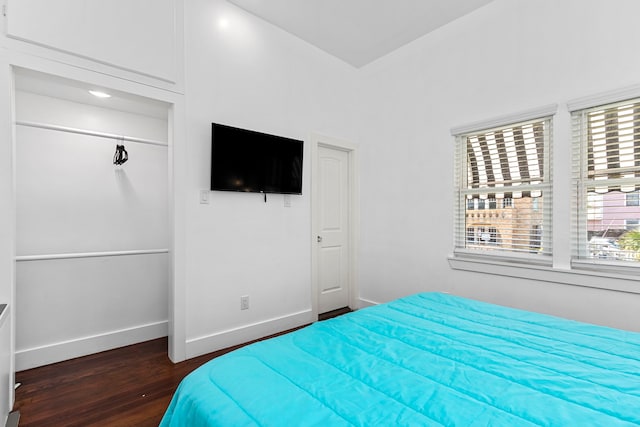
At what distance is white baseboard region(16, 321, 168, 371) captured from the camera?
2365 millimetres

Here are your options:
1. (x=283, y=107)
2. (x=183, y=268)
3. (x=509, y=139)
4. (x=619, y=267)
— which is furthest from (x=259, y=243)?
(x=619, y=267)

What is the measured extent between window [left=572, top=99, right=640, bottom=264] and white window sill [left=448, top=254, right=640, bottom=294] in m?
0.10

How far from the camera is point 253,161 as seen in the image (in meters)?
2.90

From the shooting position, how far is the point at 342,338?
1.48 m

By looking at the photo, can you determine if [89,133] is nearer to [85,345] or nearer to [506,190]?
[85,345]

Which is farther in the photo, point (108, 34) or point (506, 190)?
point (506, 190)

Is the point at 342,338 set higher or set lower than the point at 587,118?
lower

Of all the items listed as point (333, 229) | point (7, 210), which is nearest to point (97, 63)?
point (7, 210)

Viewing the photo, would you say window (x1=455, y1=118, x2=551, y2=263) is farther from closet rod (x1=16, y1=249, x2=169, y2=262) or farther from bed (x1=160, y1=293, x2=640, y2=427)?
closet rod (x1=16, y1=249, x2=169, y2=262)

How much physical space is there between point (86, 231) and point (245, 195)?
1418mm

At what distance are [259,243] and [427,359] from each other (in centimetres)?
207

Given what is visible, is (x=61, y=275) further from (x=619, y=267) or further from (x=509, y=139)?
(x=619, y=267)

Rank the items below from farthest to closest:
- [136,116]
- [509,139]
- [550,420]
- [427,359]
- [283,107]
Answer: [283,107] < [136,116] < [509,139] < [427,359] < [550,420]

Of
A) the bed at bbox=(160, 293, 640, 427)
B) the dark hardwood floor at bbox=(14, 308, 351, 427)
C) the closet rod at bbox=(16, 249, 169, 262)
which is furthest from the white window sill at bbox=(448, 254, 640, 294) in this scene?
the closet rod at bbox=(16, 249, 169, 262)
